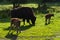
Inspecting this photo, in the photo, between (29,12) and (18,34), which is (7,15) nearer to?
(29,12)

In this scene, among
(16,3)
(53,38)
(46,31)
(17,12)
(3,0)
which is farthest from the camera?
(3,0)

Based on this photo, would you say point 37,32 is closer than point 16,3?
Yes

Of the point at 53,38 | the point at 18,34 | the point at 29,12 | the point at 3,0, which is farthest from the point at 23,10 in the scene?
the point at 3,0

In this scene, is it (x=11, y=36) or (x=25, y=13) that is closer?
(x=11, y=36)

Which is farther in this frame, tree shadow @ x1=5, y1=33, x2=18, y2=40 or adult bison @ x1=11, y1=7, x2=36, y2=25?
adult bison @ x1=11, y1=7, x2=36, y2=25

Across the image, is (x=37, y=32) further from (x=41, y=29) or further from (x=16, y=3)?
(x=16, y=3)

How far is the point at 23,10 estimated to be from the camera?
24156 mm

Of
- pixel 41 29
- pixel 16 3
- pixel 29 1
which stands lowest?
pixel 29 1

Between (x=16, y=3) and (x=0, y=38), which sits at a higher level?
(x=0, y=38)

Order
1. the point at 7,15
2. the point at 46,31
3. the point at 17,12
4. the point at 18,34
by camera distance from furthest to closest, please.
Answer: the point at 7,15 → the point at 17,12 → the point at 46,31 → the point at 18,34

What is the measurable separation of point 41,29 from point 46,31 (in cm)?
104

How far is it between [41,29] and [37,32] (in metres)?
1.50

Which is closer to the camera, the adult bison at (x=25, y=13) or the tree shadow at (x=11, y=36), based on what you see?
the tree shadow at (x=11, y=36)

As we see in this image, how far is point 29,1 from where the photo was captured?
183ft
